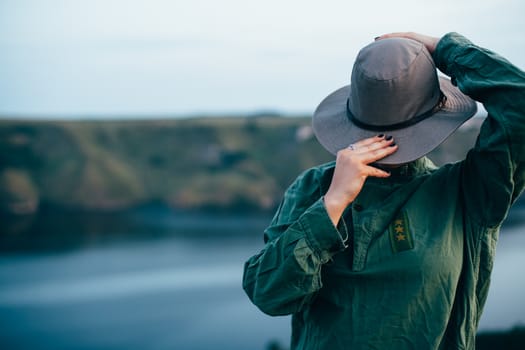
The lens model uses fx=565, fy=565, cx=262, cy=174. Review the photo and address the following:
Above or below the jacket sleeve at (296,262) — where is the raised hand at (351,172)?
above

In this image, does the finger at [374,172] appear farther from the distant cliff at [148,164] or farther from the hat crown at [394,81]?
the distant cliff at [148,164]

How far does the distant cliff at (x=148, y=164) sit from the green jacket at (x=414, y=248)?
27.9m

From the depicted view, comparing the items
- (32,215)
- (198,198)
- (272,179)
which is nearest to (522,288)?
(272,179)

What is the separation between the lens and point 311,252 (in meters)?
1.36

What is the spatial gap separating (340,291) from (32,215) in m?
30.0

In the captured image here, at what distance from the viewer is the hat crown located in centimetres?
141

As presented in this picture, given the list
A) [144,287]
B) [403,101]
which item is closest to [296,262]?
[403,101]

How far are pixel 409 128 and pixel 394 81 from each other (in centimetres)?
13

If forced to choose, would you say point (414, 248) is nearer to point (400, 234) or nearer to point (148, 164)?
point (400, 234)

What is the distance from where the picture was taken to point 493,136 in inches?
53.0

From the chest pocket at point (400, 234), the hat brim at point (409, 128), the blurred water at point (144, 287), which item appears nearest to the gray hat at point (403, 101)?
the hat brim at point (409, 128)

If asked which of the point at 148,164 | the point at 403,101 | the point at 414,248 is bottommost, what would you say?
the point at 148,164

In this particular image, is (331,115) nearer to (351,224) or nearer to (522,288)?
(351,224)

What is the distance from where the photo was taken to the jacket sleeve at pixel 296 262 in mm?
1355
